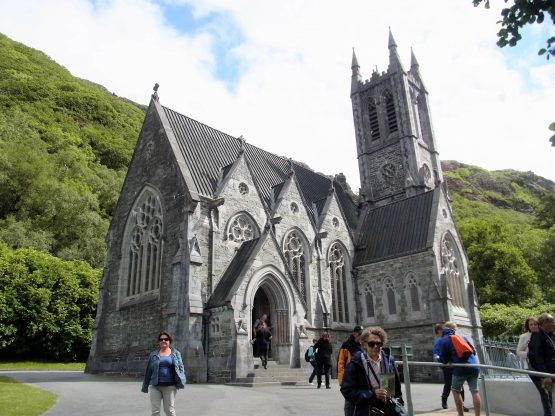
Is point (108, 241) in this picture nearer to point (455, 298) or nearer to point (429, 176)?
point (455, 298)

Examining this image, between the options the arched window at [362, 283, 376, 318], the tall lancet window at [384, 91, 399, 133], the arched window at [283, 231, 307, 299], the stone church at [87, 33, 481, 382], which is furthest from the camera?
the tall lancet window at [384, 91, 399, 133]

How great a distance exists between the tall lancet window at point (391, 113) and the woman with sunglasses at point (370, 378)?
108ft

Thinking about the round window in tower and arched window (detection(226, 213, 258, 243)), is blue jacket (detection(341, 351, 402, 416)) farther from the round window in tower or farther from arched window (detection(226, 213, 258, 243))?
the round window in tower

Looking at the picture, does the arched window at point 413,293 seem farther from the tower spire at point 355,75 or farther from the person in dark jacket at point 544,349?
the tower spire at point 355,75

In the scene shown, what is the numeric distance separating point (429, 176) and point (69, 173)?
1586 inches

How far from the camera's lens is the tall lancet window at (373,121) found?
37.5 m

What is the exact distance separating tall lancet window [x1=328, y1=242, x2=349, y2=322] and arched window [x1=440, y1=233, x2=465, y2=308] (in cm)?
554

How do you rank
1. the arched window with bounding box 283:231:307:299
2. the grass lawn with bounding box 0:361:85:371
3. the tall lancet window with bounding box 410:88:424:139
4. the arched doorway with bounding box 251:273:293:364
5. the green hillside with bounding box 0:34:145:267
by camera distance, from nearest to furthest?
1. the arched doorway with bounding box 251:273:293:364
2. the arched window with bounding box 283:231:307:299
3. the grass lawn with bounding box 0:361:85:371
4. the tall lancet window with bounding box 410:88:424:139
5. the green hillside with bounding box 0:34:145:267

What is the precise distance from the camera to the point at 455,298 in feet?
85.6

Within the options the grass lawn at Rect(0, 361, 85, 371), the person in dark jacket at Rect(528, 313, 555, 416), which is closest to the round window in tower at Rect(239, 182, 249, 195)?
the grass lawn at Rect(0, 361, 85, 371)

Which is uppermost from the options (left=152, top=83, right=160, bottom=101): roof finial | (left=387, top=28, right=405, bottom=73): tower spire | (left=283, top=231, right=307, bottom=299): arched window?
(left=387, top=28, right=405, bottom=73): tower spire

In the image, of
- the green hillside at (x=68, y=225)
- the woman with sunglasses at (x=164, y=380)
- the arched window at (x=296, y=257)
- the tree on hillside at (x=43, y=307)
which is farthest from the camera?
the green hillside at (x=68, y=225)

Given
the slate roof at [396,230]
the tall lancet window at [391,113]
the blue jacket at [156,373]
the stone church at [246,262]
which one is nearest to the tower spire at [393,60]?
the tall lancet window at [391,113]

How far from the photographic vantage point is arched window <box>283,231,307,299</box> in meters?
24.5
